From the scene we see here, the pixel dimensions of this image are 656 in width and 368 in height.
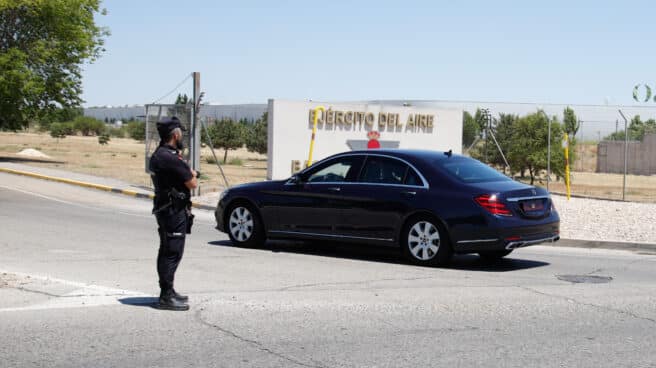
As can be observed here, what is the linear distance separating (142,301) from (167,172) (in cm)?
148

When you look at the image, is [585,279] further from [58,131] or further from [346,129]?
[58,131]

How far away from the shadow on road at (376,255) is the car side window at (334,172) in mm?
958

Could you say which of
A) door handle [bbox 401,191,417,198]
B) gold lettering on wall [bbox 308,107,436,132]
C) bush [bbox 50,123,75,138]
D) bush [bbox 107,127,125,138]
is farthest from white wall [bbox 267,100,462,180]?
bush [bbox 107,127,125,138]

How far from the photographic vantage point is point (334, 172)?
499 inches

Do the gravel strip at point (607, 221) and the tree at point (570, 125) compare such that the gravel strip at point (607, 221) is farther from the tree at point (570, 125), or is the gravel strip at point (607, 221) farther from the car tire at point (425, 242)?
the tree at point (570, 125)

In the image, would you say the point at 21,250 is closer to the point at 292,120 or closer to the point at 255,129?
the point at 292,120

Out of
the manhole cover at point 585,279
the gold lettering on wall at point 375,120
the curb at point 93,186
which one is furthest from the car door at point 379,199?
the gold lettering on wall at point 375,120

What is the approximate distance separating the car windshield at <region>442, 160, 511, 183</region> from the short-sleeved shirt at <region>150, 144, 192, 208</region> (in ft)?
16.0

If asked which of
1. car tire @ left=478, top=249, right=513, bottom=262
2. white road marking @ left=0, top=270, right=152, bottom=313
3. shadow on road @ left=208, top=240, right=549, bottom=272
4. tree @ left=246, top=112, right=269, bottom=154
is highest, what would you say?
tree @ left=246, top=112, right=269, bottom=154

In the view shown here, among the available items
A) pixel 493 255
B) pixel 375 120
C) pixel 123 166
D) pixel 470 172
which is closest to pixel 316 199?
pixel 470 172

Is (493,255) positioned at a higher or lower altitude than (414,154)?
lower

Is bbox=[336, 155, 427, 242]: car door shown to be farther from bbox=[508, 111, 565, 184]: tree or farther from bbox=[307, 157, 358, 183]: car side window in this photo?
bbox=[508, 111, 565, 184]: tree

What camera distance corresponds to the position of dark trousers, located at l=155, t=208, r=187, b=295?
777cm

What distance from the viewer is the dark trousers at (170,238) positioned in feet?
25.5
